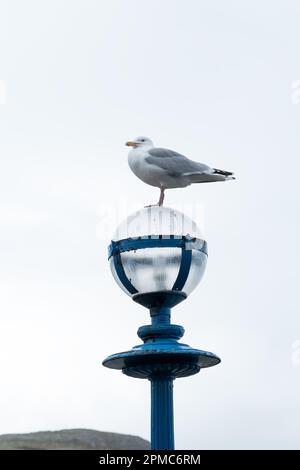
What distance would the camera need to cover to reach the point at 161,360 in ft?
27.2

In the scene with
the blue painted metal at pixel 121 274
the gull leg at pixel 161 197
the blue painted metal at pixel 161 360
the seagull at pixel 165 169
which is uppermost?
the seagull at pixel 165 169

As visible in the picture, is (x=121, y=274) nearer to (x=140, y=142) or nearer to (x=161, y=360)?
(x=161, y=360)

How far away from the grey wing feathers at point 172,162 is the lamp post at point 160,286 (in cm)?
126

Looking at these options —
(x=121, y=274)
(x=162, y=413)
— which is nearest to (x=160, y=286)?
(x=121, y=274)

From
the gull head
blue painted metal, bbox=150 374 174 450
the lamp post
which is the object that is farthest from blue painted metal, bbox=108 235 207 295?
the gull head

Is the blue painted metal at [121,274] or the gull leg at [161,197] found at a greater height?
the gull leg at [161,197]

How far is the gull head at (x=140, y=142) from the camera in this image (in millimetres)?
10289

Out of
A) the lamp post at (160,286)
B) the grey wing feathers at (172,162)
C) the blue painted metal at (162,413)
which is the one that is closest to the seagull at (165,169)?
the grey wing feathers at (172,162)

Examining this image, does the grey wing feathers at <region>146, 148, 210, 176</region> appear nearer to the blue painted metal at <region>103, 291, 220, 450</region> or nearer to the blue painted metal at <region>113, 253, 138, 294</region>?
the blue painted metal at <region>113, 253, 138, 294</region>

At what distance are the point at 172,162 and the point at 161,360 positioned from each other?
2.38 metres

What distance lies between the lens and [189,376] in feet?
28.7

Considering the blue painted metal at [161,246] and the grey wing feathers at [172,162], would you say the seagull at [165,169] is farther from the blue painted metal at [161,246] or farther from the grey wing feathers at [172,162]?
the blue painted metal at [161,246]

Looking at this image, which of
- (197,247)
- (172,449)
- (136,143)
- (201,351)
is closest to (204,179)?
(136,143)
